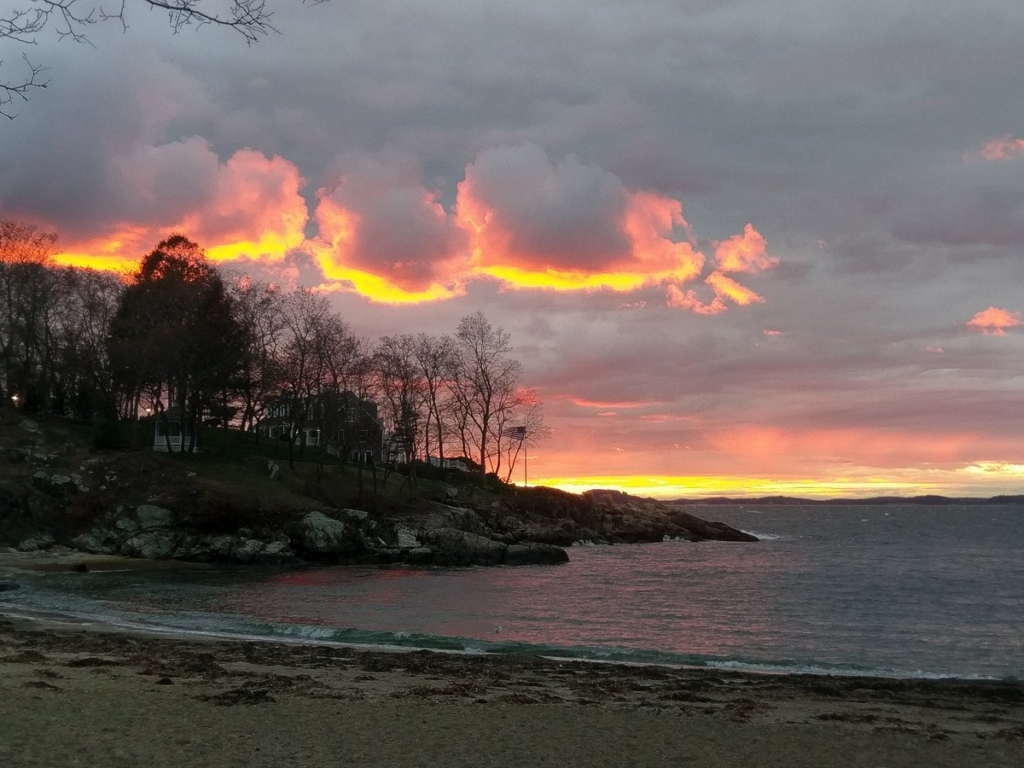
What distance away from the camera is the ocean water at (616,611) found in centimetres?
2184

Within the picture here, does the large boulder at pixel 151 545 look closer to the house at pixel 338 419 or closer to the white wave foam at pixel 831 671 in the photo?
the house at pixel 338 419

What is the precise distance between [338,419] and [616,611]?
39.7 m

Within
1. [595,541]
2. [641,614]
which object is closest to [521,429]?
[595,541]

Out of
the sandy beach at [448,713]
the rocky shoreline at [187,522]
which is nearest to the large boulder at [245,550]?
the rocky shoreline at [187,522]

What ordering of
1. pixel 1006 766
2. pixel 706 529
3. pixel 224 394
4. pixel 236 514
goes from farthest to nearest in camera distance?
pixel 706 529 → pixel 224 394 → pixel 236 514 → pixel 1006 766

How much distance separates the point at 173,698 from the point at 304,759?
3778 millimetres

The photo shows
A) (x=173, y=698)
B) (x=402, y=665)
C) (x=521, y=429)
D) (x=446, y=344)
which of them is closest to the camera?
A: (x=173, y=698)

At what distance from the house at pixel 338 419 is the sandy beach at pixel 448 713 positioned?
147ft

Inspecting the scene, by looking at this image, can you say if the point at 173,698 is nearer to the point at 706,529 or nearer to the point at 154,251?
the point at 154,251

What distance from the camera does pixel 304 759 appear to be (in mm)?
8922

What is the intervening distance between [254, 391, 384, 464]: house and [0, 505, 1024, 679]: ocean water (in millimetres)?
20845

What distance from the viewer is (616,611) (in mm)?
29750

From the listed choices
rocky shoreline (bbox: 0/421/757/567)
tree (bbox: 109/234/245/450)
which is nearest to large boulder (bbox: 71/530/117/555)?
rocky shoreline (bbox: 0/421/757/567)

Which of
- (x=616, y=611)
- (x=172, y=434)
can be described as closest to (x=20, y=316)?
Result: (x=172, y=434)
